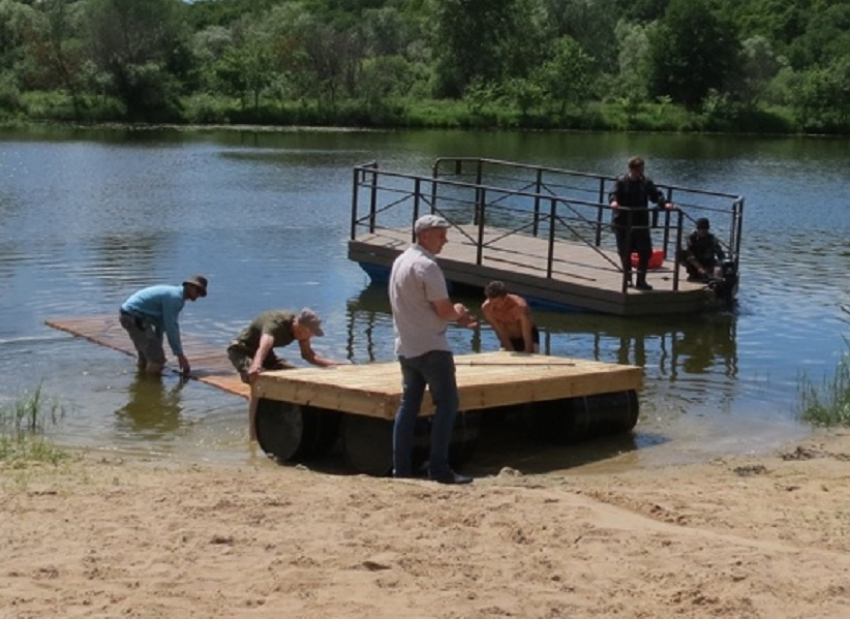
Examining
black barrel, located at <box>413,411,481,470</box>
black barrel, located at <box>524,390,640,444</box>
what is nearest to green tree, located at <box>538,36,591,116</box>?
black barrel, located at <box>524,390,640,444</box>

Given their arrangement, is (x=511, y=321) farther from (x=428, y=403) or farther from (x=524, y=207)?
(x=524, y=207)

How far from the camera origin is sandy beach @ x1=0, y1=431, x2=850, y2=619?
6242mm

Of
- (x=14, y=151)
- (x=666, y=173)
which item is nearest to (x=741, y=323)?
(x=666, y=173)

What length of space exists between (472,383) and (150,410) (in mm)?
3487

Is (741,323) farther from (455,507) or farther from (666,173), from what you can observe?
(666,173)

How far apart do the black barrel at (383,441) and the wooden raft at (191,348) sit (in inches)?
111

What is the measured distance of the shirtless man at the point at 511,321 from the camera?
12.8 metres

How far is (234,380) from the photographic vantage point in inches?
553

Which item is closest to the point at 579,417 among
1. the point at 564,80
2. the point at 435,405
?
the point at 435,405

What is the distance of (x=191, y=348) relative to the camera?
1577cm

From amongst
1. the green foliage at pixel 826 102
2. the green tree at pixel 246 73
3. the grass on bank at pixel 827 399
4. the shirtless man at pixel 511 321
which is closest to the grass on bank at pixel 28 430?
the shirtless man at pixel 511 321

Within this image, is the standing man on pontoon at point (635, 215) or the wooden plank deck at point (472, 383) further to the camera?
the standing man on pontoon at point (635, 215)

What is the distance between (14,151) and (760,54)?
50436mm

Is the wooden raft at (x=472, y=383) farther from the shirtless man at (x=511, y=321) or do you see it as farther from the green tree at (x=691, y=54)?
the green tree at (x=691, y=54)
